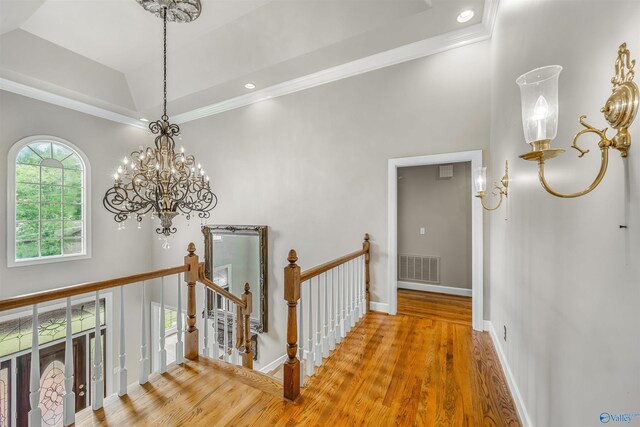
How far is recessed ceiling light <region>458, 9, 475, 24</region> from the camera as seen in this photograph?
2.71 metres

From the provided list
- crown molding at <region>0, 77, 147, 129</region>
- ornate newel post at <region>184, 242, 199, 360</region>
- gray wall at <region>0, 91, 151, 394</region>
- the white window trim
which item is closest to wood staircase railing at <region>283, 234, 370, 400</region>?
ornate newel post at <region>184, 242, 199, 360</region>

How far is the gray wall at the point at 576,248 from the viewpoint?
80 cm

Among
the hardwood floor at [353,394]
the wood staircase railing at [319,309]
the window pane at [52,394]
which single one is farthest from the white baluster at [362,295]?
the window pane at [52,394]

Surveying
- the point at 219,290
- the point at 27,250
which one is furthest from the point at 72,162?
the point at 219,290

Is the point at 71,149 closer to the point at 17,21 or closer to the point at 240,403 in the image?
the point at 17,21

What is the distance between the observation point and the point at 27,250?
4195mm

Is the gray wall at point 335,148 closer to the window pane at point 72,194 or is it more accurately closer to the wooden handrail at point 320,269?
the wooden handrail at point 320,269

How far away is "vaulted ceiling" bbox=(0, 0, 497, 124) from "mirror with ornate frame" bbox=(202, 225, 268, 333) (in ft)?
7.78

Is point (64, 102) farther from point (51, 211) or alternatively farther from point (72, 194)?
point (51, 211)

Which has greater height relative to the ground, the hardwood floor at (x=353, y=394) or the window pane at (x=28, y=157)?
the window pane at (x=28, y=157)

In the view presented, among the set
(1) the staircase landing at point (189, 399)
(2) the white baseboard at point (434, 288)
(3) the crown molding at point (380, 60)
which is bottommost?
(1) the staircase landing at point (189, 399)

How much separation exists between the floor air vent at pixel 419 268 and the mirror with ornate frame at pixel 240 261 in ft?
8.78

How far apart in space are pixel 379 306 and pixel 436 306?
3.59ft

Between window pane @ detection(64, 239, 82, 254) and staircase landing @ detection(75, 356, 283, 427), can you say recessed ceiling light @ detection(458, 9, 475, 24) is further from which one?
window pane @ detection(64, 239, 82, 254)
